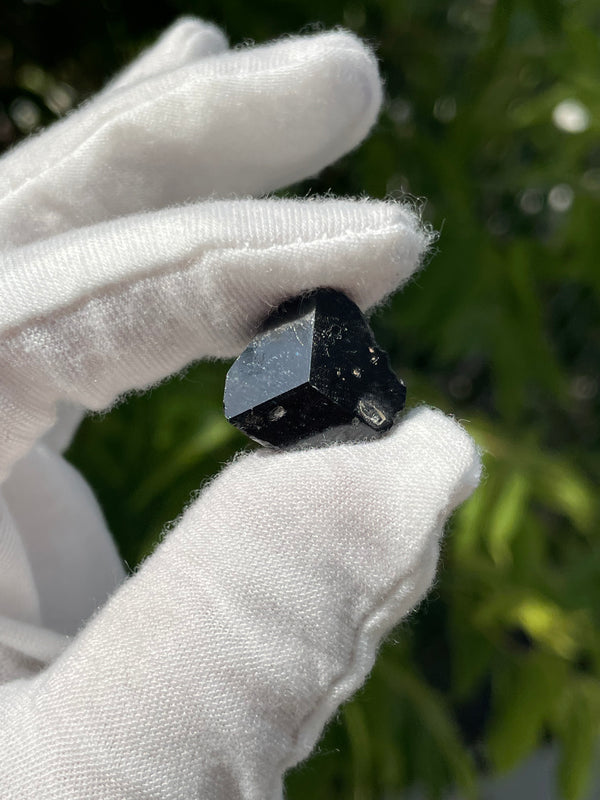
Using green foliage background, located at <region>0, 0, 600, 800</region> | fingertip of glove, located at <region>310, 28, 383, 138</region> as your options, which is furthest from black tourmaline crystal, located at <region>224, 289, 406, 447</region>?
green foliage background, located at <region>0, 0, 600, 800</region>

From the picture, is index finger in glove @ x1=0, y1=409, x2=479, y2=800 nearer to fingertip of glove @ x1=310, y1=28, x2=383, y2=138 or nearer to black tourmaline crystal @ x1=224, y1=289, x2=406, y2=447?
black tourmaline crystal @ x1=224, y1=289, x2=406, y2=447

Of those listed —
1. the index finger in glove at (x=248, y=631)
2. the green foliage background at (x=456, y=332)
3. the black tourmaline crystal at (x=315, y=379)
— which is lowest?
the green foliage background at (x=456, y=332)

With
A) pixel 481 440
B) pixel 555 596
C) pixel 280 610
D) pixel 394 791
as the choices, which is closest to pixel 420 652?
pixel 394 791

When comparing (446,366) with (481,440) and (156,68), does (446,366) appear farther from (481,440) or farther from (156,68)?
(156,68)

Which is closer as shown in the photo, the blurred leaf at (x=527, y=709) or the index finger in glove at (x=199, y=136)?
the index finger in glove at (x=199, y=136)

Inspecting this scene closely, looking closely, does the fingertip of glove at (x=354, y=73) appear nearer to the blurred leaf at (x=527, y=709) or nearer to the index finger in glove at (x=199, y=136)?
the index finger in glove at (x=199, y=136)

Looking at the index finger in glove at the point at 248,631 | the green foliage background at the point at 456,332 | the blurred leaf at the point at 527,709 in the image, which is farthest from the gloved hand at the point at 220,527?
the blurred leaf at the point at 527,709
